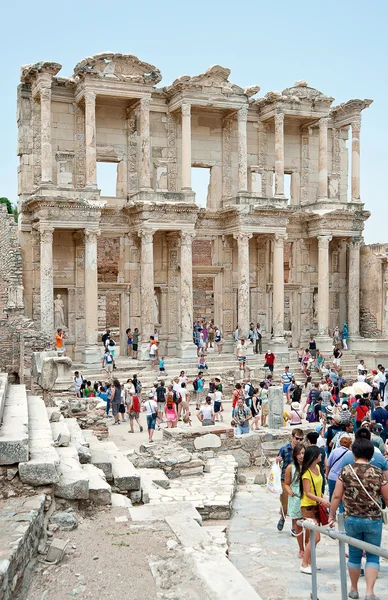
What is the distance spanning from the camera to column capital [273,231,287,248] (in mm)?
28000

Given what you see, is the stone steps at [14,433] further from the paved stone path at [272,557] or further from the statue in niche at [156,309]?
the statue in niche at [156,309]

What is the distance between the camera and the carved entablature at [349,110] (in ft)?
98.5

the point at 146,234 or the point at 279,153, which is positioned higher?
the point at 279,153

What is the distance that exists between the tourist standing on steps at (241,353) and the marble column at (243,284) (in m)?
0.62

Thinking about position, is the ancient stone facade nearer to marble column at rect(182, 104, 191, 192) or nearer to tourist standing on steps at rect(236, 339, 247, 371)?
marble column at rect(182, 104, 191, 192)

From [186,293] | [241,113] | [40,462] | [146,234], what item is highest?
[241,113]

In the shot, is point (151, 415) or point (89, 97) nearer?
point (151, 415)

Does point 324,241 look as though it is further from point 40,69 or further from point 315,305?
point 40,69

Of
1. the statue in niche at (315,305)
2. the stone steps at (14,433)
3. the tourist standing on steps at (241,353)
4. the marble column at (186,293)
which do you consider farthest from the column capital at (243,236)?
the stone steps at (14,433)

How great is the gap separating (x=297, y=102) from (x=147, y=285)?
33.7ft

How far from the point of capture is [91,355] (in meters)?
24.3

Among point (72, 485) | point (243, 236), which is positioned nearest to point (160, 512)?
point (72, 485)

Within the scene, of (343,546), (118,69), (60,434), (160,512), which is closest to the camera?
(343,546)

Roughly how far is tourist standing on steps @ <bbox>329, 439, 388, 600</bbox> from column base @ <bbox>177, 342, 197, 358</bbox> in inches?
777
